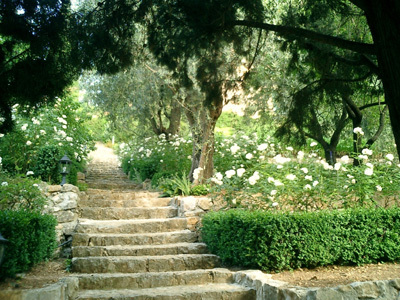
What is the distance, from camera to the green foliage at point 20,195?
6.71m

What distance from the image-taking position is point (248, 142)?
10.1 m

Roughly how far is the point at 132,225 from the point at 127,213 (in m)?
0.88

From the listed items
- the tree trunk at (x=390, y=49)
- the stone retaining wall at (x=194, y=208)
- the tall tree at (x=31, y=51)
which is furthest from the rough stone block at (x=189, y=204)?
the tree trunk at (x=390, y=49)

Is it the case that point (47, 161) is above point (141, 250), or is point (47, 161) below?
above

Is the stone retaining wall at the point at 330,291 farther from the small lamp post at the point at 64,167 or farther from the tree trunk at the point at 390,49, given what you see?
the small lamp post at the point at 64,167

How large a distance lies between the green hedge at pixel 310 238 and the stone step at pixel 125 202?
2.97 metres

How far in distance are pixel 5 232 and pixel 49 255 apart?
1.49m

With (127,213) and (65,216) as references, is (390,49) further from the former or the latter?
(127,213)

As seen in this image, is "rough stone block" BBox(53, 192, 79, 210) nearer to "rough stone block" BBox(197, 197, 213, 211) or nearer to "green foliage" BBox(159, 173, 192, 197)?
"green foliage" BBox(159, 173, 192, 197)

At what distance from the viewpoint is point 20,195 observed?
6.83 m

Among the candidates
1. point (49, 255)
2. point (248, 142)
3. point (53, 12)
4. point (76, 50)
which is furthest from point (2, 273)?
point (248, 142)

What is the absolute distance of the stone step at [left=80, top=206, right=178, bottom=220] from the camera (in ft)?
28.1

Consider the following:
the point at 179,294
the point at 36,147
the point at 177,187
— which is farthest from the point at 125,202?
the point at 179,294

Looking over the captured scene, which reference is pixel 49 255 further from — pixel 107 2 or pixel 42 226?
pixel 107 2
